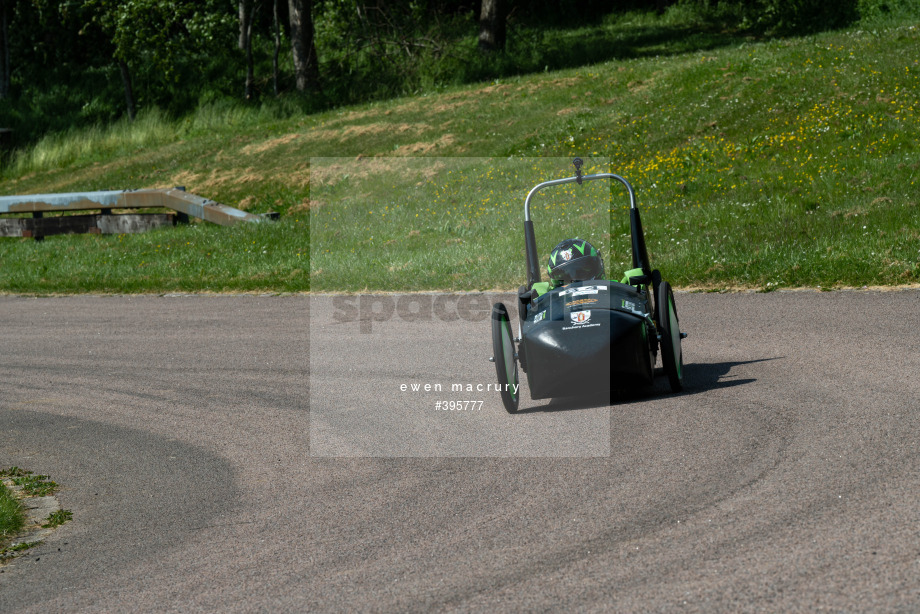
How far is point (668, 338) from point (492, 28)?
2664 centimetres

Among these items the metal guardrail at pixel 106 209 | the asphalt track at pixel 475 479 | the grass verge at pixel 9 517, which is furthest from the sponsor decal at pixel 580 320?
the metal guardrail at pixel 106 209

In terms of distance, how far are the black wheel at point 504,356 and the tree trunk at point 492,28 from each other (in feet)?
85.8

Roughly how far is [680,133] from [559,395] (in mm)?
13940

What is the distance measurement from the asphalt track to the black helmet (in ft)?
3.34

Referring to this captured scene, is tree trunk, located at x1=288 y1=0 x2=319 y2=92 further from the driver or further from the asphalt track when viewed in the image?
the driver

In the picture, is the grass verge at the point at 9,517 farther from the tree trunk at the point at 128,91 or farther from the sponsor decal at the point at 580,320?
the tree trunk at the point at 128,91

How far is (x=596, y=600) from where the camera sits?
450cm

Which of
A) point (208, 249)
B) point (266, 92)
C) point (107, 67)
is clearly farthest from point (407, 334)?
point (107, 67)

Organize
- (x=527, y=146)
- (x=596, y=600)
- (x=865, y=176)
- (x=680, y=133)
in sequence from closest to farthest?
(x=596, y=600), (x=865, y=176), (x=680, y=133), (x=527, y=146)

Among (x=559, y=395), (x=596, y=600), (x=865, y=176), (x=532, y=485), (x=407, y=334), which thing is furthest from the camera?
(x=865, y=176)

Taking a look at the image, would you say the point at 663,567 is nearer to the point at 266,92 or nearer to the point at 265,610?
the point at 265,610

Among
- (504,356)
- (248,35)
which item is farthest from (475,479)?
(248,35)

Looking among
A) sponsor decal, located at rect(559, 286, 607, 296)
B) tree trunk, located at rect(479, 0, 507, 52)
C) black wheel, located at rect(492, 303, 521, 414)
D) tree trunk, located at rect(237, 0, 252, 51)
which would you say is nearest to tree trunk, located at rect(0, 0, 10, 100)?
tree trunk, located at rect(237, 0, 252, 51)

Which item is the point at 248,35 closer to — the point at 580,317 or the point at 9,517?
the point at 580,317
